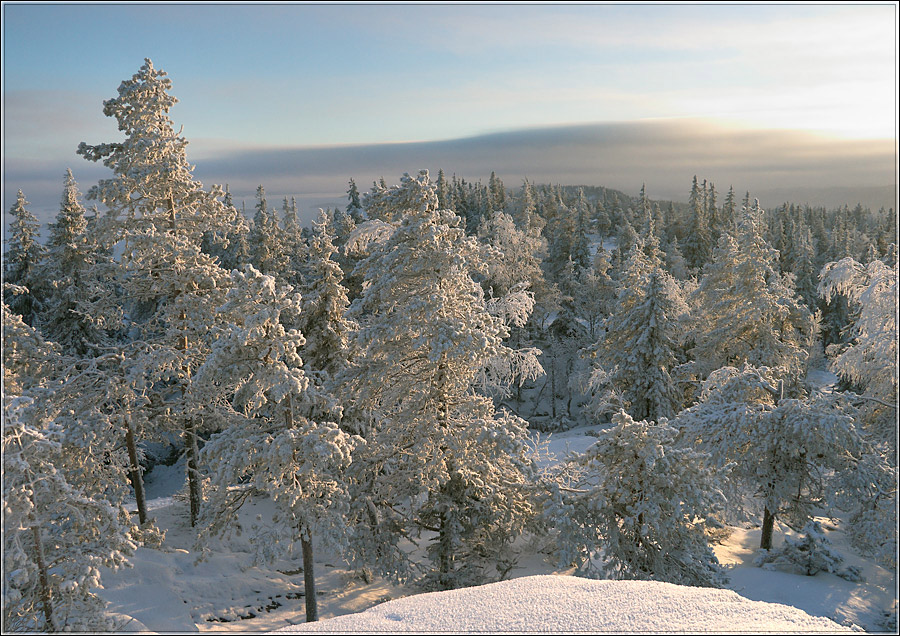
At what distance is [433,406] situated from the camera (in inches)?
539

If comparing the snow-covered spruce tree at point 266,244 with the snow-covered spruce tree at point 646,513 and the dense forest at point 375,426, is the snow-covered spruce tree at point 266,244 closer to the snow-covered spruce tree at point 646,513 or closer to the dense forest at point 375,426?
the dense forest at point 375,426

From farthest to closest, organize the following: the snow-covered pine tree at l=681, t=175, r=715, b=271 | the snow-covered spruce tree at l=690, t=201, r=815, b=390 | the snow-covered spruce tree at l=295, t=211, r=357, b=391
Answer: the snow-covered pine tree at l=681, t=175, r=715, b=271, the snow-covered spruce tree at l=690, t=201, r=815, b=390, the snow-covered spruce tree at l=295, t=211, r=357, b=391

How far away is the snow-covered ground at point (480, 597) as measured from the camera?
26.8ft

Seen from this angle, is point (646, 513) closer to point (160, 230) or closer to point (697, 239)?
point (160, 230)

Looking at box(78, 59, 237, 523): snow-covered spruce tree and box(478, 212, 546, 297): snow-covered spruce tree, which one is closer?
box(78, 59, 237, 523): snow-covered spruce tree

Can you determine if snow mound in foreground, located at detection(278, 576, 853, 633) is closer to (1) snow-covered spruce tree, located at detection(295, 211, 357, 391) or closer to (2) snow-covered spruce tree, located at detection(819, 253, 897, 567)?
(2) snow-covered spruce tree, located at detection(819, 253, 897, 567)

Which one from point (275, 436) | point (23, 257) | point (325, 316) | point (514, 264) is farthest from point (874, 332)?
point (23, 257)

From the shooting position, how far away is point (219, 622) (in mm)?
13453

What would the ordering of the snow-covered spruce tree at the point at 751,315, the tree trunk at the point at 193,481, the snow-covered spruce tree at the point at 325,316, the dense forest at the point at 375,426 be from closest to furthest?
the dense forest at the point at 375,426, the tree trunk at the point at 193,481, the snow-covered spruce tree at the point at 325,316, the snow-covered spruce tree at the point at 751,315

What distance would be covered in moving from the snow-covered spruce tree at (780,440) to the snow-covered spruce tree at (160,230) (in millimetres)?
14572

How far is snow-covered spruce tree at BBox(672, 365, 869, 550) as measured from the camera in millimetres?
14555

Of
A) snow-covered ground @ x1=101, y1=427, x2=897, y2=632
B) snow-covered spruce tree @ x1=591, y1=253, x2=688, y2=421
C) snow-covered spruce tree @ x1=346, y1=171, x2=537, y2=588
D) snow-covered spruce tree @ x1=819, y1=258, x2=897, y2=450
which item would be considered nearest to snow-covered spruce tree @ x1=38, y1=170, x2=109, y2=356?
snow-covered ground @ x1=101, y1=427, x2=897, y2=632

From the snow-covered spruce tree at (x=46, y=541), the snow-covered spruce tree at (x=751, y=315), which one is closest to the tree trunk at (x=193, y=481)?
the snow-covered spruce tree at (x=46, y=541)

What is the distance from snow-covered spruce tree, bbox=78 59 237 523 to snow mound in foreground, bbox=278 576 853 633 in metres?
9.58
